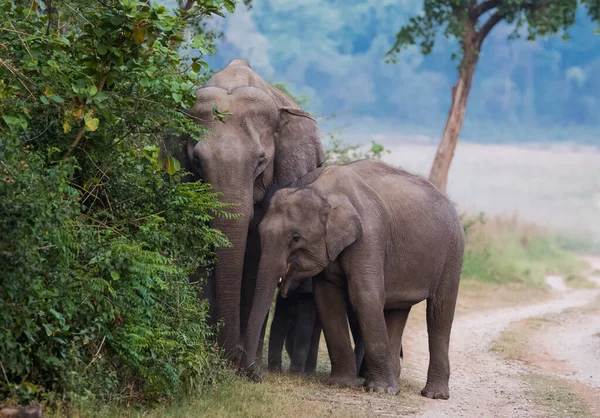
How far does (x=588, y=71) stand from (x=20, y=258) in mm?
67624

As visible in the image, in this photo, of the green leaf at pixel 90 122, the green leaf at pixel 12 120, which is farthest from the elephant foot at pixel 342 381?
the green leaf at pixel 12 120

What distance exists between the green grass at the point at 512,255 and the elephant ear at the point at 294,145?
14.1 metres

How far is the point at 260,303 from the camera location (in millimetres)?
9430

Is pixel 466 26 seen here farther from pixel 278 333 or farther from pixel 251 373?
pixel 251 373

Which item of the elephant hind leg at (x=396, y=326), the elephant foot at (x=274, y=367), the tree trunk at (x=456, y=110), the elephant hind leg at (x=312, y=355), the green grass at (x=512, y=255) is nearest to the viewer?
the elephant foot at (x=274, y=367)

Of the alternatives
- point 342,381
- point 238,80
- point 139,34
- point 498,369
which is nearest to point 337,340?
point 342,381

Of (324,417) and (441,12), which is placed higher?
(441,12)

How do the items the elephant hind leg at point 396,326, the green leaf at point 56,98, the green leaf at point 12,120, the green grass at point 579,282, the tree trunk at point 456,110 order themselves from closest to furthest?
1. the green leaf at point 12,120
2. the green leaf at point 56,98
3. the elephant hind leg at point 396,326
4. the tree trunk at point 456,110
5. the green grass at point 579,282

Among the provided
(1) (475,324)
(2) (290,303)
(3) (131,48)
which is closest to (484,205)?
(1) (475,324)

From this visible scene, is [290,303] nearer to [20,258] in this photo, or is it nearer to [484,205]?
[20,258]

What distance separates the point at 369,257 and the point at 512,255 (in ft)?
72.2

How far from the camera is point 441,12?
24.1 meters

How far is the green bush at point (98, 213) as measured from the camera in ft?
21.2

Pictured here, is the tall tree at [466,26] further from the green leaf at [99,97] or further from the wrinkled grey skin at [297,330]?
the green leaf at [99,97]
